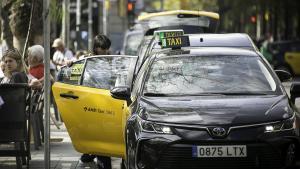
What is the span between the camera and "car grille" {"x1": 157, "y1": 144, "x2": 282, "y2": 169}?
7988mm

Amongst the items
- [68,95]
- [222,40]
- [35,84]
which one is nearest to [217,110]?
[222,40]

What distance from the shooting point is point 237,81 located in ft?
30.2

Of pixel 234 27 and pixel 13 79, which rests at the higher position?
pixel 13 79

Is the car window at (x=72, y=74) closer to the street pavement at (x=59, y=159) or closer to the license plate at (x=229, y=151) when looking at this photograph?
the street pavement at (x=59, y=159)

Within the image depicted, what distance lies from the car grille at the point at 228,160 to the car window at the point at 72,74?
352 cm

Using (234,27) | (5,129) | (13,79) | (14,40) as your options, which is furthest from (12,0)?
(234,27)

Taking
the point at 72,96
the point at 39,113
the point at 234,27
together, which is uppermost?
the point at 72,96

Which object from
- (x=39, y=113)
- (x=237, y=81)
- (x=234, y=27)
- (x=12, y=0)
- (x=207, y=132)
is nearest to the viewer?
(x=207, y=132)

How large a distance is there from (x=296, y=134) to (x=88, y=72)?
3.94 metres

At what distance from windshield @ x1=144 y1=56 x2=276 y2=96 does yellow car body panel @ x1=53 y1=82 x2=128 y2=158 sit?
902 millimetres

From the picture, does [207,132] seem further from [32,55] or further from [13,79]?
[32,55]

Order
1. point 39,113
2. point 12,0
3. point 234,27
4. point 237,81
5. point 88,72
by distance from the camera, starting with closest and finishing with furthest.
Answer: point 237,81 < point 88,72 < point 39,113 < point 12,0 < point 234,27

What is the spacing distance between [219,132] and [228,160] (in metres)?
0.26

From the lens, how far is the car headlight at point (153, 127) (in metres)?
8.15
